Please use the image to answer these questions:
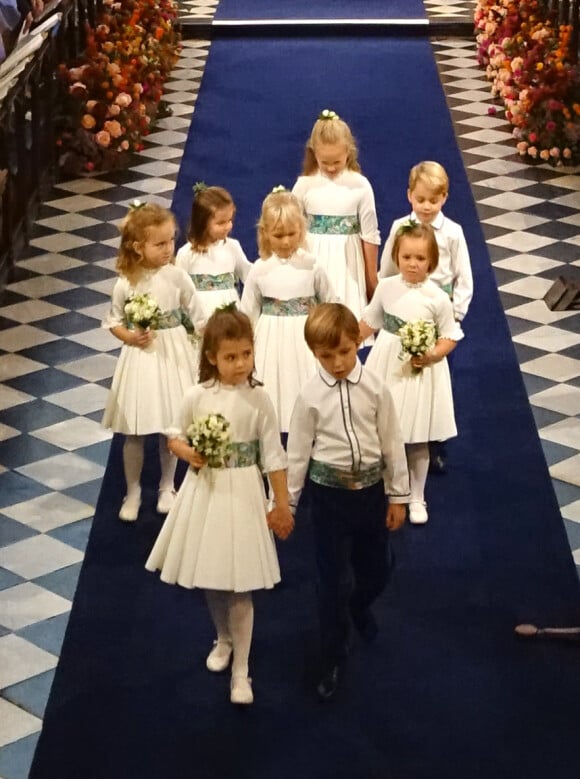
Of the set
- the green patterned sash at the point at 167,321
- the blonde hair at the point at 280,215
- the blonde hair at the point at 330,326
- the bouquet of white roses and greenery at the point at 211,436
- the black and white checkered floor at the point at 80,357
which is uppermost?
the blonde hair at the point at 330,326

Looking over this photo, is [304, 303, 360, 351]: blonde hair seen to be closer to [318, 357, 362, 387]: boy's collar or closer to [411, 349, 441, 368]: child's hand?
[318, 357, 362, 387]: boy's collar

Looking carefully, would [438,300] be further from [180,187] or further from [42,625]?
[180,187]

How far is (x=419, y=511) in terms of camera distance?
6270mm

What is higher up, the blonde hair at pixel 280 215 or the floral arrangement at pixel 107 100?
the blonde hair at pixel 280 215

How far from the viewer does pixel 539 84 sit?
11992 millimetres

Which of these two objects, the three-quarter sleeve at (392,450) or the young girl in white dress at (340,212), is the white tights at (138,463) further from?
the three-quarter sleeve at (392,450)

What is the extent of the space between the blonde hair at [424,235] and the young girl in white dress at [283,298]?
51cm

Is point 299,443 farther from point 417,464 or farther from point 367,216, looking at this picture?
point 367,216

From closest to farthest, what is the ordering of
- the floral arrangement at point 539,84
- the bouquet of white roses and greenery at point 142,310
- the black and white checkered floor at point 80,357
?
the black and white checkered floor at point 80,357 → the bouquet of white roses and greenery at point 142,310 → the floral arrangement at point 539,84

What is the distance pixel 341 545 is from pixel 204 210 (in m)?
2.11

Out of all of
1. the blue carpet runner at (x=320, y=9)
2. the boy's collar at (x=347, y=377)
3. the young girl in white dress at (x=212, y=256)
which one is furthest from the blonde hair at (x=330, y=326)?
the blue carpet runner at (x=320, y=9)

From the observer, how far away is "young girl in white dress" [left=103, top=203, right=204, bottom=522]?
19.9ft

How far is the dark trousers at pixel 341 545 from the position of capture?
4973 millimetres

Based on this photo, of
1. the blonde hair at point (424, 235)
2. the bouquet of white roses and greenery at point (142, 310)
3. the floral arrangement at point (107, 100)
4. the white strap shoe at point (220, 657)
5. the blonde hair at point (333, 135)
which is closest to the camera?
the white strap shoe at point (220, 657)
